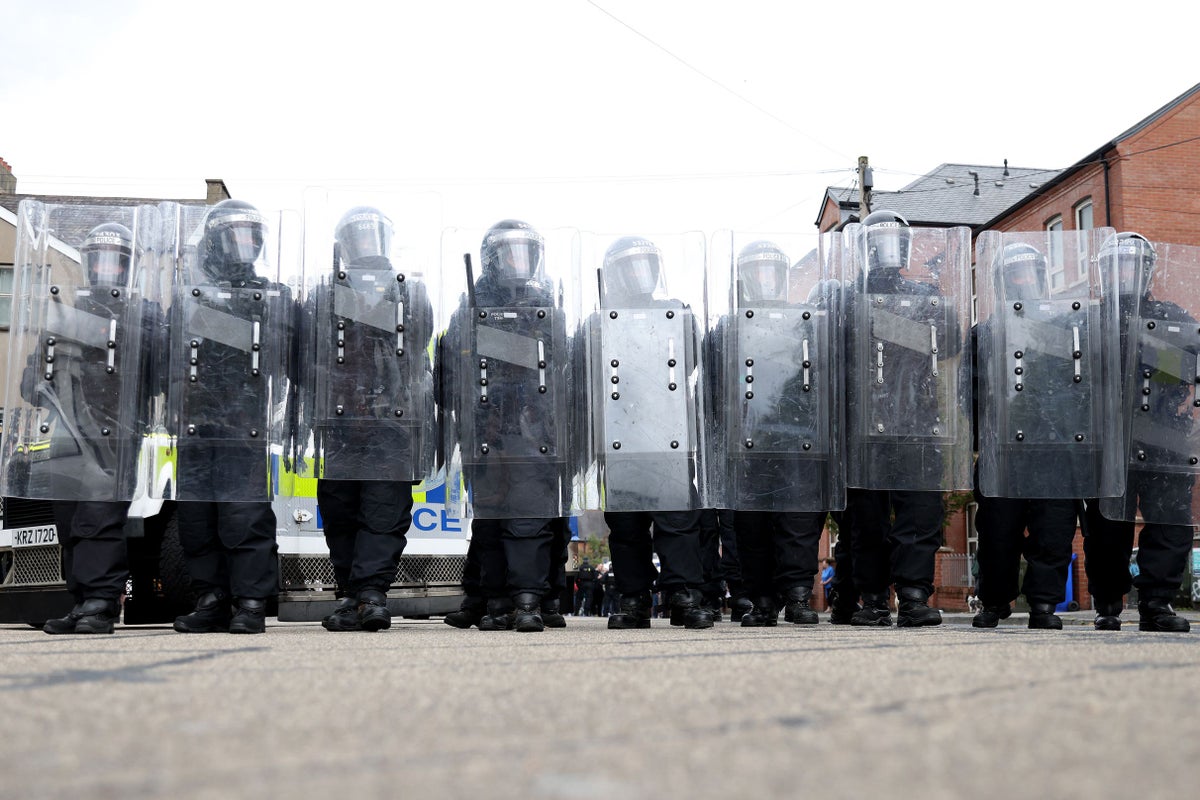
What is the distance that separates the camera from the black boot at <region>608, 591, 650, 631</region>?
7.56 m

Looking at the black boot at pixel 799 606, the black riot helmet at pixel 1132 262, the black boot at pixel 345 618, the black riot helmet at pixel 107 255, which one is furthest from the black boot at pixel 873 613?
the black riot helmet at pixel 107 255

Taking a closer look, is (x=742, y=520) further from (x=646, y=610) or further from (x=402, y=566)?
(x=402, y=566)

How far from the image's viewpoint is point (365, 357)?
22.0ft

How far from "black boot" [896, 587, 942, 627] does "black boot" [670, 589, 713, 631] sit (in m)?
1.09

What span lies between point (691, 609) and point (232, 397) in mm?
2661

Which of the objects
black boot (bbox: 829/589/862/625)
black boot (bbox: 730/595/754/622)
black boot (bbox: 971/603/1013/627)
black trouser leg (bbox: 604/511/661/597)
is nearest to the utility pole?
black boot (bbox: 730/595/754/622)

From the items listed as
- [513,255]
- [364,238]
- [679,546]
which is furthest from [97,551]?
[679,546]

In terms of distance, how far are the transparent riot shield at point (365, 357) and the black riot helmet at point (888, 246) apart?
2501 millimetres

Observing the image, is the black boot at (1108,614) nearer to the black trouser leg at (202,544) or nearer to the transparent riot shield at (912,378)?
the transparent riot shield at (912,378)

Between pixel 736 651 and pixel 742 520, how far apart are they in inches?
165

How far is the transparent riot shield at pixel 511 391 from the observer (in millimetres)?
6730

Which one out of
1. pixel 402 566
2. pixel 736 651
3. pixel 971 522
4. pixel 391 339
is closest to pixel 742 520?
pixel 402 566

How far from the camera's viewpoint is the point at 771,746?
223 centimetres

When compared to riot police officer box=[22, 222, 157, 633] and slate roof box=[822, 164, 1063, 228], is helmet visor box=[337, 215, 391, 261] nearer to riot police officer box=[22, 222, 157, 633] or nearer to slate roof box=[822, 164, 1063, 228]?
riot police officer box=[22, 222, 157, 633]
